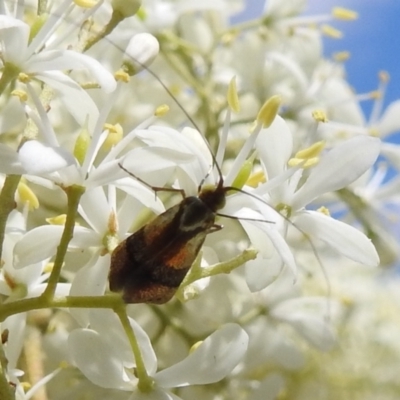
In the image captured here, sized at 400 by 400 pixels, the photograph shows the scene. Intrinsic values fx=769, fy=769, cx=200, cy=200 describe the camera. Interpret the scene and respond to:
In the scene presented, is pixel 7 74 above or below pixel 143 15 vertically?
above

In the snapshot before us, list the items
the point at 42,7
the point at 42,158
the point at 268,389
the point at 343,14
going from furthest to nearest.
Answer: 1. the point at 343,14
2. the point at 268,389
3. the point at 42,7
4. the point at 42,158

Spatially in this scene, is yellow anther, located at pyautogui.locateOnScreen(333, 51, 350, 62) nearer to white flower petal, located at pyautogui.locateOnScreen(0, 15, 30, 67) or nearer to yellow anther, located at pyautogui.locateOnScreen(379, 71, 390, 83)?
yellow anther, located at pyautogui.locateOnScreen(379, 71, 390, 83)

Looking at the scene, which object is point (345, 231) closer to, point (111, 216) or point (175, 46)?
point (111, 216)

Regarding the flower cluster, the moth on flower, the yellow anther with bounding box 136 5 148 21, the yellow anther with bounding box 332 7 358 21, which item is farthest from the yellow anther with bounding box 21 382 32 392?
the yellow anther with bounding box 332 7 358 21

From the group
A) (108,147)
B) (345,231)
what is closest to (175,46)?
(108,147)

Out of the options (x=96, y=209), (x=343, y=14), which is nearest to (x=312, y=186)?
(x=96, y=209)

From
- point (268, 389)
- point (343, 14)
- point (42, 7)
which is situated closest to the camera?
point (42, 7)

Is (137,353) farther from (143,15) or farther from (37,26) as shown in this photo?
(143,15)
